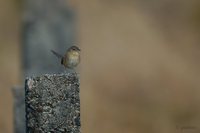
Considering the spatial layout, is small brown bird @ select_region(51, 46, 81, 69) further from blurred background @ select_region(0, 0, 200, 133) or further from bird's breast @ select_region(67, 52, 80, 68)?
blurred background @ select_region(0, 0, 200, 133)

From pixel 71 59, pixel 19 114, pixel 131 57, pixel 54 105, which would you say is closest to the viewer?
pixel 54 105

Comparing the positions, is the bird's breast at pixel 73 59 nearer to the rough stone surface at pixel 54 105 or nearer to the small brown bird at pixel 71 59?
the small brown bird at pixel 71 59

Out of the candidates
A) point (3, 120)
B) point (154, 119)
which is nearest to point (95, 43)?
point (154, 119)

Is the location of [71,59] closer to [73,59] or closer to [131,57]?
[73,59]

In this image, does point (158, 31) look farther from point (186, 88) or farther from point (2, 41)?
point (2, 41)

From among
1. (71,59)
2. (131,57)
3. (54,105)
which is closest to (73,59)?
(71,59)

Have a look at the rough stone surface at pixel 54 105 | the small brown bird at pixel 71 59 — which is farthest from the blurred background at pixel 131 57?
Result: the rough stone surface at pixel 54 105
